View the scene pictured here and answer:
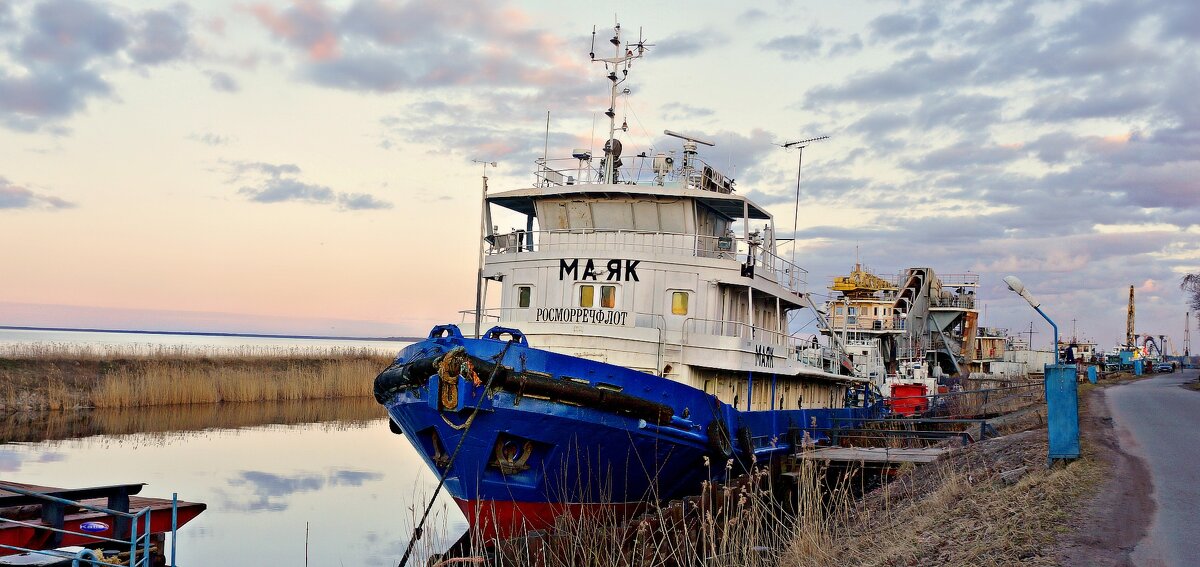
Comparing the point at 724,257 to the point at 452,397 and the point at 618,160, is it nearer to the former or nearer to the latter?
the point at 618,160

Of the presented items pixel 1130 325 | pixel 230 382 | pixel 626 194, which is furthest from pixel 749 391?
pixel 1130 325

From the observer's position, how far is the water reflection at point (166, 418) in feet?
104

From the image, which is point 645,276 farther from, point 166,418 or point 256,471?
point 166,418

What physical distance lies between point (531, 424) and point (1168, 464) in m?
8.87

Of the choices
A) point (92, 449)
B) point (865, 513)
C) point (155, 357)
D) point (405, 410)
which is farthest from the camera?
point (155, 357)

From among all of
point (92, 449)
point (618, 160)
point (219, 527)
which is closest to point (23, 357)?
point (92, 449)

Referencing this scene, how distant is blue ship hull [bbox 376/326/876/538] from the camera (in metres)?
13.8

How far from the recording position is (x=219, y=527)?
766 inches

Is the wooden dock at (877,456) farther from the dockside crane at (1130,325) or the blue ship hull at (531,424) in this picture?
the dockside crane at (1130,325)

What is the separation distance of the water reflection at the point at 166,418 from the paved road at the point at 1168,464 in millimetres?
29413

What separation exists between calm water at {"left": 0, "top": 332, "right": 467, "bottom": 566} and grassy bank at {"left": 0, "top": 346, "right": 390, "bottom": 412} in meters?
0.84

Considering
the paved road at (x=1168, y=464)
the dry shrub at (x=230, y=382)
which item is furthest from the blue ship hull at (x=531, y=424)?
the dry shrub at (x=230, y=382)

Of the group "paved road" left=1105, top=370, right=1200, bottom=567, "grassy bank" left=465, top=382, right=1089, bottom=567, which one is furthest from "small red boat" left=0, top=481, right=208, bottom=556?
"paved road" left=1105, top=370, right=1200, bottom=567

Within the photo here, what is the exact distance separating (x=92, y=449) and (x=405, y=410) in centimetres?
1867
